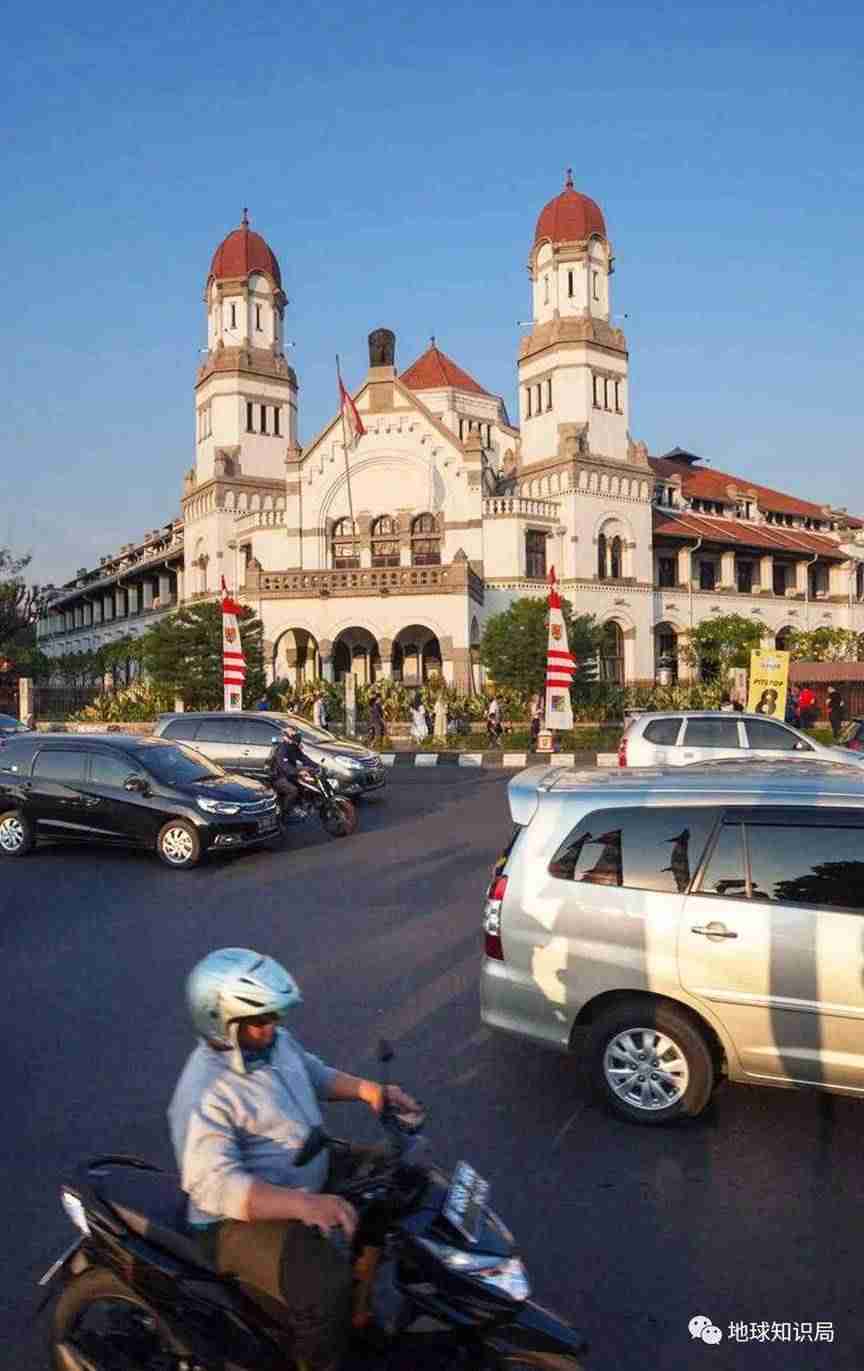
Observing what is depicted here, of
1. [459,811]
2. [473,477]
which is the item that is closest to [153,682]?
[473,477]

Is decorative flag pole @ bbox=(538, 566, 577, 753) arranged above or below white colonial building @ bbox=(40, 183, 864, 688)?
below

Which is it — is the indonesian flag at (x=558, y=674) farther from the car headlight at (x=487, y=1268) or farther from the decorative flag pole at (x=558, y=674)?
the car headlight at (x=487, y=1268)

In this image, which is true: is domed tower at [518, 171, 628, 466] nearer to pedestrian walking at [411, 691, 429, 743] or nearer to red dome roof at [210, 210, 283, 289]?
red dome roof at [210, 210, 283, 289]

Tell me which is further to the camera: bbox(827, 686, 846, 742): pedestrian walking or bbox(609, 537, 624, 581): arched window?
bbox(609, 537, 624, 581): arched window

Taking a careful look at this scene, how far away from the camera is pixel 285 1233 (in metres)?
2.61

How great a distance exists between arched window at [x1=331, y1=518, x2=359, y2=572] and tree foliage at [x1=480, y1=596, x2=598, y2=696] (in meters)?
8.84

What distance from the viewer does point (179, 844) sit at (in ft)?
38.5

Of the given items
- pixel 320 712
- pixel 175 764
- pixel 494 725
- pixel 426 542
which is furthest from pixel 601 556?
pixel 175 764

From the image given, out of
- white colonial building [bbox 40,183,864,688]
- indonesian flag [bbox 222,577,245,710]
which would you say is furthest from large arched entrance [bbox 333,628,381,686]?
indonesian flag [bbox 222,577,245,710]

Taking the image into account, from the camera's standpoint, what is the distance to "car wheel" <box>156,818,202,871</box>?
1166 cm

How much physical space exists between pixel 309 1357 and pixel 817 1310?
1838 mm

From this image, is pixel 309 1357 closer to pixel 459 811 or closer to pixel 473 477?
pixel 459 811

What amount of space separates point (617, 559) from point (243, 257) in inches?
914

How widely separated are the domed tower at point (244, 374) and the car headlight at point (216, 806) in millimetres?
38089
